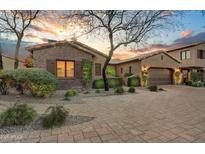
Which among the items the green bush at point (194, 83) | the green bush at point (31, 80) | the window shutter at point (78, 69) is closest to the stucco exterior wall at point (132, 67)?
the green bush at point (194, 83)

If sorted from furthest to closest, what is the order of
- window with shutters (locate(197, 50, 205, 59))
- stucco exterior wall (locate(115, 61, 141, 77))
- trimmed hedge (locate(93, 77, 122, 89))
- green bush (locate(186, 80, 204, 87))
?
window with shutters (locate(197, 50, 205, 59))
green bush (locate(186, 80, 204, 87))
stucco exterior wall (locate(115, 61, 141, 77))
trimmed hedge (locate(93, 77, 122, 89))

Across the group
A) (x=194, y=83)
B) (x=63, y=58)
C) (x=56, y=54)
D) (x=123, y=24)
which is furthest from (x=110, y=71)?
(x=123, y=24)

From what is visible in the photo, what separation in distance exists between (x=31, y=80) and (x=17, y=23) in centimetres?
656

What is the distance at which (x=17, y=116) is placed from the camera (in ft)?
10.8

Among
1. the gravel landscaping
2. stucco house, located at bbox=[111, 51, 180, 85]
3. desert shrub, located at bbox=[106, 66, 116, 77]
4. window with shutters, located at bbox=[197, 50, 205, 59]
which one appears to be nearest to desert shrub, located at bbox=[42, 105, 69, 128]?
the gravel landscaping

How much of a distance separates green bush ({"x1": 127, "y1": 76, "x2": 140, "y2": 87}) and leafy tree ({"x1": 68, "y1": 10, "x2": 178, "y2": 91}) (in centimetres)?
410

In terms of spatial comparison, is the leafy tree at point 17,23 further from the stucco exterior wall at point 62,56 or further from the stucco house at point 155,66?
the stucco house at point 155,66

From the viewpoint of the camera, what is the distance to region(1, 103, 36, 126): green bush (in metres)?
3.22

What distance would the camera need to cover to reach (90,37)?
9.20 metres

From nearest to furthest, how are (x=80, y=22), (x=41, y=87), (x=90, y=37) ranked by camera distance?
(x=41, y=87), (x=80, y=22), (x=90, y=37)

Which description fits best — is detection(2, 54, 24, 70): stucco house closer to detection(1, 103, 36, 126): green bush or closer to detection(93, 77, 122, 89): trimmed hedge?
detection(93, 77, 122, 89): trimmed hedge

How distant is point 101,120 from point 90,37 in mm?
6404
